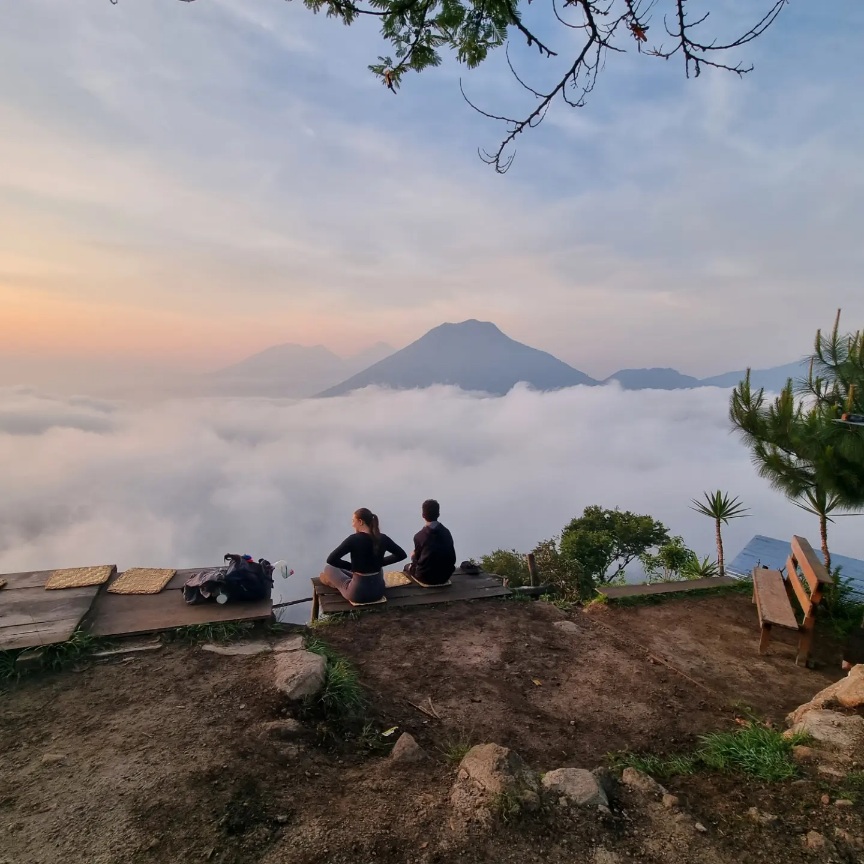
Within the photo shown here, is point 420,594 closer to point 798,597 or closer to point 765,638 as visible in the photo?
point 765,638

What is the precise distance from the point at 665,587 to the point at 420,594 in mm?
3682

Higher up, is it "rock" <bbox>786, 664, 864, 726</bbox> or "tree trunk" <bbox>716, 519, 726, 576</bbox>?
"rock" <bbox>786, 664, 864, 726</bbox>

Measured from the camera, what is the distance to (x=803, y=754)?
11.0ft

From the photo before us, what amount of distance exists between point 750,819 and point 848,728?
1371mm

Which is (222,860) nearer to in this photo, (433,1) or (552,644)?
(552,644)

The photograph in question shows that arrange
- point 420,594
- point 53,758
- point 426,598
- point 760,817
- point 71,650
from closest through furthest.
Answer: point 760,817, point 53,758, point 71,650, point 426,598, point 420,594

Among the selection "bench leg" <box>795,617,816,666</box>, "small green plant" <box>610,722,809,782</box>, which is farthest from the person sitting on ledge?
"bench leg" <box>795,617,816,666</box>

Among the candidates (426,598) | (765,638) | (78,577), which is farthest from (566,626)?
(78,577)

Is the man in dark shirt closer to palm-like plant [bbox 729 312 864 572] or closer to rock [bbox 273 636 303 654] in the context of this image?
rock [bbox 273 636 303 654]

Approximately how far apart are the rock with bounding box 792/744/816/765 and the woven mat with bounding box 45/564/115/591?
22.4ft

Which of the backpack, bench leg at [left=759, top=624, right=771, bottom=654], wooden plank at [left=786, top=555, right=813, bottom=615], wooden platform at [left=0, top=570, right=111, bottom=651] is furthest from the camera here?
the backpack

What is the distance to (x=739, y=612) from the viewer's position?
22.6 feet

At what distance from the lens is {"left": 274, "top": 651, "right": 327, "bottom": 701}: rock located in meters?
4.02

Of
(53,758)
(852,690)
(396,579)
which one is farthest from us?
(396,579)
